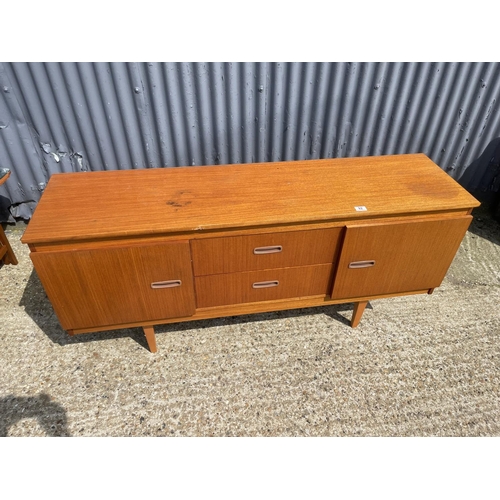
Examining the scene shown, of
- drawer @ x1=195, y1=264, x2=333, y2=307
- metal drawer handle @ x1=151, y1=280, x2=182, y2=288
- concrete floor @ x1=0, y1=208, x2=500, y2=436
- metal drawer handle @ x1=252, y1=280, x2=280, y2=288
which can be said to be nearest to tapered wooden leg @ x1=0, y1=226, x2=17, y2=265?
concrete floor @ x1=0, y1=208, x2=500, y2=436

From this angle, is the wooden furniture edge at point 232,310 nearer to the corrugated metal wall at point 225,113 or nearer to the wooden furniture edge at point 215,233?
the wooden furniture edge at point 215,233

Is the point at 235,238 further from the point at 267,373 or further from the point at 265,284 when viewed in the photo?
the point at 267,373

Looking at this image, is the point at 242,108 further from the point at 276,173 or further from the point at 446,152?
the point at 446,152

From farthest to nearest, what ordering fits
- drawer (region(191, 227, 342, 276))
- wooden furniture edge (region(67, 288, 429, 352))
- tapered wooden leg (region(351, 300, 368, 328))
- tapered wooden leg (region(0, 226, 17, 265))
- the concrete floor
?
1. tapered wooden leg (region(0, 226, 17, 265))
2. tapered wooden leg (region(351, 300, 368, 328))
3. wooden furniture edge (region(67, 288, 429, 352))
4. the concrete floor
5. drawer (region(191, 227, 342, 276))

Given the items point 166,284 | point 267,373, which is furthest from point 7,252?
point 267,373

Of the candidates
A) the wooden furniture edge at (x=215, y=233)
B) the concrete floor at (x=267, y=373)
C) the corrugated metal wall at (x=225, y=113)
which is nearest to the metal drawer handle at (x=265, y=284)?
the wooden furniture edge at (x=215, y=233)

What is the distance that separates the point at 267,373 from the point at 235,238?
784 millimetres

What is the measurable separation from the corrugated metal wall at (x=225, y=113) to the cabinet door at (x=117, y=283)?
130cm

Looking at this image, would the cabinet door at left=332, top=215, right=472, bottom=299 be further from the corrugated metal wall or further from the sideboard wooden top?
the corrugated metal wall

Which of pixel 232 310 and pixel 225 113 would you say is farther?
pixel 225 113

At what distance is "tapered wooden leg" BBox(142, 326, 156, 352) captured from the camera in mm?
1922

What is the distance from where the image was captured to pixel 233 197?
176 cm

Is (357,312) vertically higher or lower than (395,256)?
lower
